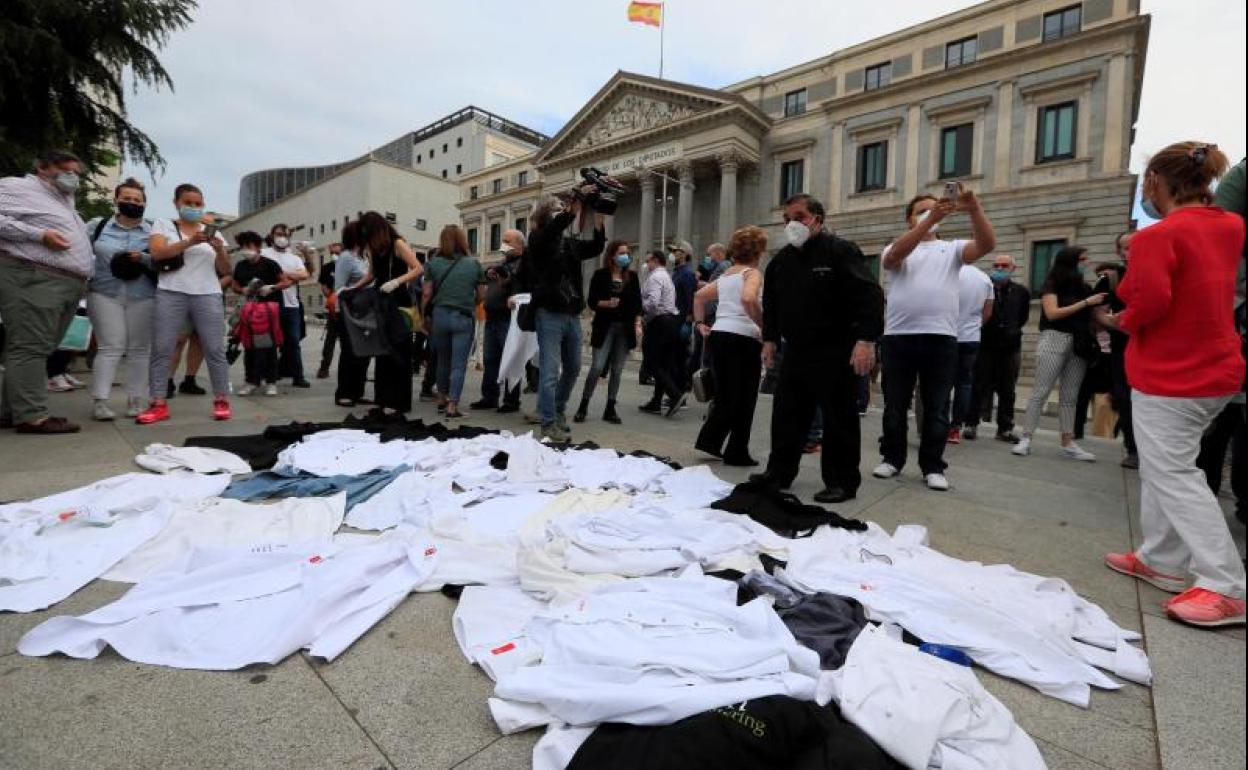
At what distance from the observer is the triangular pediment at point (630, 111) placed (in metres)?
32.8

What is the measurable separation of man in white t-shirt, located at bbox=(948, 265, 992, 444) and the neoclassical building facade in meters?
22.0

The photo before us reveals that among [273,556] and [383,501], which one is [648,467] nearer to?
[383,501]

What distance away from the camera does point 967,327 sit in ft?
18.3

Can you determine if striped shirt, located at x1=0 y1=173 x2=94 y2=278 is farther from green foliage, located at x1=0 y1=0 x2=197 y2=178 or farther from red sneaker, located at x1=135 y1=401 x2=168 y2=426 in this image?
green foliage, located at x1=0 y1=0 x2=197 y2=178

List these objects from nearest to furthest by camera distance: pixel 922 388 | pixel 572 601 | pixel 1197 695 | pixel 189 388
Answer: pixel 1197 695, pixel 572 601, pixel 922 388, pixel 189 388

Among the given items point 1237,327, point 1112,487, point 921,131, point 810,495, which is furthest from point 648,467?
point 921,131

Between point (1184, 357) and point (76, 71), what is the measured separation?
13.5 meters

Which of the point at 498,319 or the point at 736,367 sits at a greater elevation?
the point at 498,319

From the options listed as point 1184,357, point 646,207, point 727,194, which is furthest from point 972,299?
point 646,207

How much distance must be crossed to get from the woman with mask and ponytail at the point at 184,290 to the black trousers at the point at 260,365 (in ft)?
5.73

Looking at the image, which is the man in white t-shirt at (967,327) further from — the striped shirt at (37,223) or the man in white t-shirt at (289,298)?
the man in white t-shirt at (289,298)

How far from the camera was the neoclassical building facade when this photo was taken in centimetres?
2322

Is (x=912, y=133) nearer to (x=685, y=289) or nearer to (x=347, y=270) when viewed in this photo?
(x=685, y=289)

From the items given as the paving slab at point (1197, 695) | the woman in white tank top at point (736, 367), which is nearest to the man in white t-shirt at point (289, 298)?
the woman in white tank top at point (736, 367)
